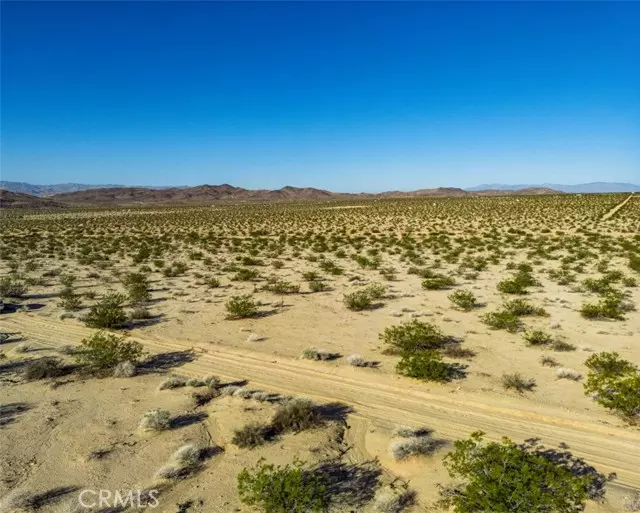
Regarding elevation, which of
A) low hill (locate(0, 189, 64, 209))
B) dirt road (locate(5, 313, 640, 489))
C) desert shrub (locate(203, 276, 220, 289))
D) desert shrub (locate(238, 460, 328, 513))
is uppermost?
low hill (locate(0, 189, 64, 209))

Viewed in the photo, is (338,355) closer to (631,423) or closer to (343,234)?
(631,423)

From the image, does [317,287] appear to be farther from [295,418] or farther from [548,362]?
[295,418]

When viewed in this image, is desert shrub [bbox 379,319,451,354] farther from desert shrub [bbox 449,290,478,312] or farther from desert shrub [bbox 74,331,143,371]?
desert shrub [bbox 74,331,143,371]

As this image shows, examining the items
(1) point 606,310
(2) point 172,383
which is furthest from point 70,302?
(1) point 606,310

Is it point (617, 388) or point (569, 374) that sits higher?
point (617, 388)

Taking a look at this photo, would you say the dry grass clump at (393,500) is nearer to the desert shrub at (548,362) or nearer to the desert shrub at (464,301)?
the desert shrub at (548,362)

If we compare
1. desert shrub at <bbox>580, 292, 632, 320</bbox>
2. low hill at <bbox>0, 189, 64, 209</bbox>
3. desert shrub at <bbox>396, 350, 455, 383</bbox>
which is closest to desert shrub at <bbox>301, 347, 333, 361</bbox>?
desert shrub at <bbox>396, 350, 455, 383</bbox>

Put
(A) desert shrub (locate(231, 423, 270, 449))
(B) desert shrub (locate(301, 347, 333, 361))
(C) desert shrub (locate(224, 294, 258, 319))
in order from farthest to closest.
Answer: (C) desert shrub (locate(224, 294, 258, 319))
(B) desert shrub (locate(301, 347, 333, 361))
(A) desert shrub (locate(231, 423, 270, 449))
